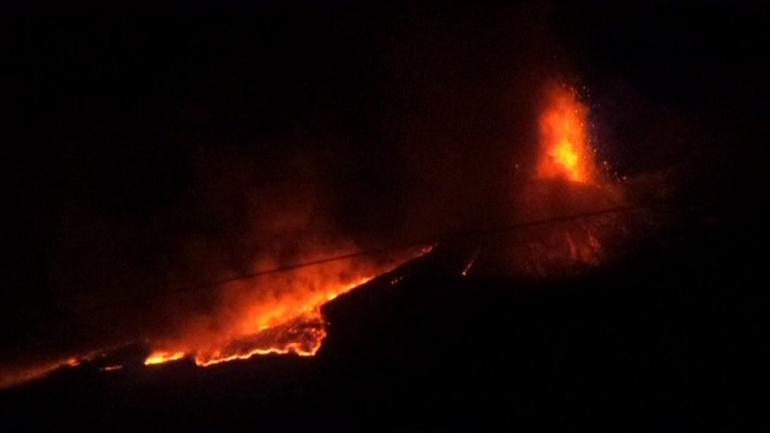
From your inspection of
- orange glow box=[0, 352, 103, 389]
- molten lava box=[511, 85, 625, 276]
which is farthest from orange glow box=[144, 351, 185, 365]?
molten lava box=[511, 85, 625, 276]

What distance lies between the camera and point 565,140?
15.9 metres

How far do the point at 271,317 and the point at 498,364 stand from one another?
6152mm

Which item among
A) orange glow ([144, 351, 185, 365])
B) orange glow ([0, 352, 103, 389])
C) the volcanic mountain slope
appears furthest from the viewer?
orange glow ([0, 352, 103, 389])

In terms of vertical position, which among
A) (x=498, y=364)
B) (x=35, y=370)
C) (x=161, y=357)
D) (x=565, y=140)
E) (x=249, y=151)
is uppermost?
(x=249, y=151)

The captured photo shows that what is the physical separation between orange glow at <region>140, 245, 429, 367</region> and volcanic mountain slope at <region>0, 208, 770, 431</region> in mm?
430

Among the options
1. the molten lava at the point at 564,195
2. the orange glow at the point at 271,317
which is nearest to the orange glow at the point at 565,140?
the molten lava at the point at 564,195

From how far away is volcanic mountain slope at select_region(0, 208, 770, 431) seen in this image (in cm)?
919

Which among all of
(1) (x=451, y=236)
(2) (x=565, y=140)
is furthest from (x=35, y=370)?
(2) (x=565, y=140)

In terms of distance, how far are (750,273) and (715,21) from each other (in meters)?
7.80

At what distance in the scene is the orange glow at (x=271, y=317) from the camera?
12336 mm

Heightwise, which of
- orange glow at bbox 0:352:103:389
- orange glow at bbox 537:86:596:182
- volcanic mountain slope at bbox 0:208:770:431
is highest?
orange glow at bbox 537:86:596:182

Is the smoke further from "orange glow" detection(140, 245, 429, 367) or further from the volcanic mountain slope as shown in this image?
the volcanic mountain slope

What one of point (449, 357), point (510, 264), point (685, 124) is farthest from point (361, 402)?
point (685, 124)

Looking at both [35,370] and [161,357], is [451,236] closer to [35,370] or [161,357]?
[161,357]
